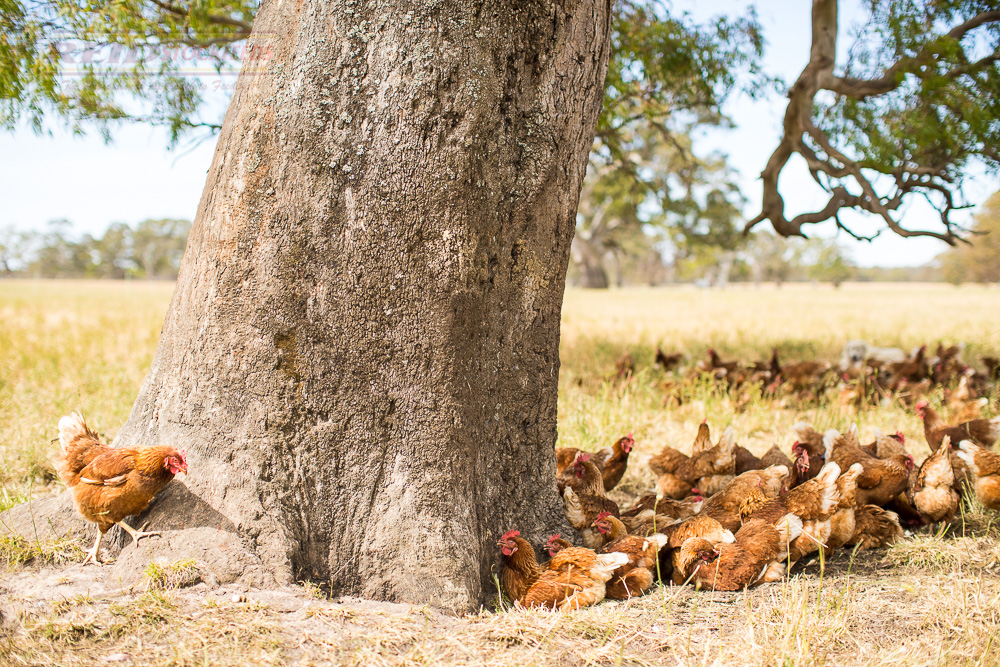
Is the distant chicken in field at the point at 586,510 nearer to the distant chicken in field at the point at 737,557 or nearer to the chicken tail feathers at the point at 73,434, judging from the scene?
the distant chicken in field at the point at 737,557

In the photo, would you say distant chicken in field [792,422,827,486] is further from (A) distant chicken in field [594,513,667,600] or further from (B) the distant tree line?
(B) the distant tree line

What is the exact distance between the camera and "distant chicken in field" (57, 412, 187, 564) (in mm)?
2008

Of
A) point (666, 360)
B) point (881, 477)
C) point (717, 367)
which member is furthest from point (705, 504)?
point (666, 360)

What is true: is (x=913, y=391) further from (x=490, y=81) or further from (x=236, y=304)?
(x=236, y=304)

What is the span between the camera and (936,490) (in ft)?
9.03

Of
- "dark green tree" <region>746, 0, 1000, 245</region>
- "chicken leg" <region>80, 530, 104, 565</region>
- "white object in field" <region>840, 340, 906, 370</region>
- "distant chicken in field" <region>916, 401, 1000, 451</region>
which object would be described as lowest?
"chicken leg" <region>80, 530, 104, 565</region>

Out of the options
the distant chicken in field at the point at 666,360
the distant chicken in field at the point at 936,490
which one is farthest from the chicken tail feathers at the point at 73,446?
the distant chicken in field at the point at 666,360

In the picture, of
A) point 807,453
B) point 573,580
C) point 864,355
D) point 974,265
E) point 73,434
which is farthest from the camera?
point 974,265

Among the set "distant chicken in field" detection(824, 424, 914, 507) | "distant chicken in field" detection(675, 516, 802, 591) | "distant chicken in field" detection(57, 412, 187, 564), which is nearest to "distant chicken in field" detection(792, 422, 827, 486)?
"distant chicken in field" detection(824, 424, 914, 507)

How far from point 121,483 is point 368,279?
1.18 m

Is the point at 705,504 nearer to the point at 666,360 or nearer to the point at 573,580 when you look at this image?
the point at 573,580

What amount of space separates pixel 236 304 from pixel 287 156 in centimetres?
58

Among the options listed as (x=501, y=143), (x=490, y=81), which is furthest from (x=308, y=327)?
(x=490, y=81)

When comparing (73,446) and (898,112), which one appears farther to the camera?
(898,112)
